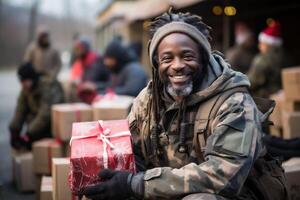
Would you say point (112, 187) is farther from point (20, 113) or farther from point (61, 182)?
point (20, 113)

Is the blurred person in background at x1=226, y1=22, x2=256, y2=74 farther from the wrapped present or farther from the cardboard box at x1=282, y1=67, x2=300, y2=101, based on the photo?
the wrapped present

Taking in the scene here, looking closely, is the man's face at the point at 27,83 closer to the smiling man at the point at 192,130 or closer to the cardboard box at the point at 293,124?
the cardboard box at the point at 293,124

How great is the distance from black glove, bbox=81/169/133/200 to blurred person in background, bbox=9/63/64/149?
362cm

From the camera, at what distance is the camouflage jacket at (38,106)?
640cm

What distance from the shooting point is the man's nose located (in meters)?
3.07

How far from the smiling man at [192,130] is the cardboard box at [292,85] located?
2.79m

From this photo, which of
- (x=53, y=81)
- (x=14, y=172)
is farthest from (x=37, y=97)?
(x=14, y=172)

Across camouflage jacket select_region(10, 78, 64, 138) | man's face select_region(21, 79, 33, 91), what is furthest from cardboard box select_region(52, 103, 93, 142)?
man's face select_region(21, 79, 33, 91)

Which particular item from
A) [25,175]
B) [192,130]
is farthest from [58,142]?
[192,130]

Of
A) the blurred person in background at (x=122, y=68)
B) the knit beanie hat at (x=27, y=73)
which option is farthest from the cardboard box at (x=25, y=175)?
the blurred person in background at (x=122, y=68)

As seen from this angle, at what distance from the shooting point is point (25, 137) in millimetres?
6438

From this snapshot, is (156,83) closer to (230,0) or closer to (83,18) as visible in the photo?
(230,0)

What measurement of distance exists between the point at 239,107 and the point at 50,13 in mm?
48639

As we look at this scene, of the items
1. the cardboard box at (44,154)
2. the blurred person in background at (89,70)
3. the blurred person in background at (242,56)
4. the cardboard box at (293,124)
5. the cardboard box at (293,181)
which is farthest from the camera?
the blurred person in background at (89,70)
